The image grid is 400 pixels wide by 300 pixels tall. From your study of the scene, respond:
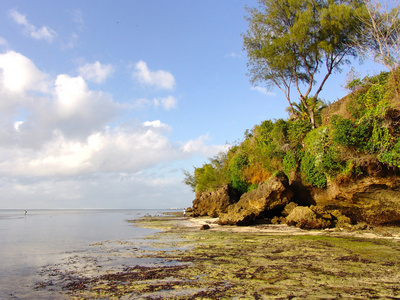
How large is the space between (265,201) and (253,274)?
45.5 ft

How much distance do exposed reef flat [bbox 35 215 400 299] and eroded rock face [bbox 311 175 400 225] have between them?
5.27m

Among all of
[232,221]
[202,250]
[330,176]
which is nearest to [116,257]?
[202,250]

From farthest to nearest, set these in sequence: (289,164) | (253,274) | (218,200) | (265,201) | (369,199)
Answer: (218,200) < (289,164) < (265,201) < (369,199) < (253,274)

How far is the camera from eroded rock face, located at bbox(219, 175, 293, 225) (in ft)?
64.4

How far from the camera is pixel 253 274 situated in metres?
6.97

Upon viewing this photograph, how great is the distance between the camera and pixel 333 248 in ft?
33.8

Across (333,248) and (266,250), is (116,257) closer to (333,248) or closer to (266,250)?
(266,250)

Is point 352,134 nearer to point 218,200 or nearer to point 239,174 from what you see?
point 239,174

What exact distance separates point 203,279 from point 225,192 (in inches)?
861

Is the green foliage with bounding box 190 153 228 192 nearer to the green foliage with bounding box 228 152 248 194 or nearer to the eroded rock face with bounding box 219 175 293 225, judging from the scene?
the green foliage with bounding box 228 152 248 194

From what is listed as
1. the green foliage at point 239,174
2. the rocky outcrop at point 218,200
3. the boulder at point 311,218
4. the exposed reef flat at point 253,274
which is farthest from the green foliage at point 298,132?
the exposed reef flat at point 253,274

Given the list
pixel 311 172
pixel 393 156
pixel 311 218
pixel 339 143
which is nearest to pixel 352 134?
pixel 339 143

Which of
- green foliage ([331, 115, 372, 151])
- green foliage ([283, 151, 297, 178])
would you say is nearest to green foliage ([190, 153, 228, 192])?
green foliage ([283, 151, 297, 178])

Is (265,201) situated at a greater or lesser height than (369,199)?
greater
